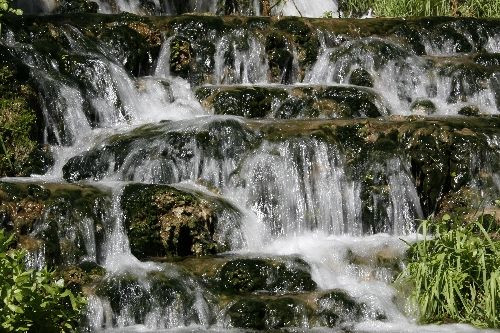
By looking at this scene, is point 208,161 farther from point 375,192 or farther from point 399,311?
point 399,311

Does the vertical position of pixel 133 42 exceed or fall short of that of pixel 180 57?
it exceeds it

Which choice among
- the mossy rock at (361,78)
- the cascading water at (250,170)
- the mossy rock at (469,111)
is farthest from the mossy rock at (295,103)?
the mossy rock at (469,111)

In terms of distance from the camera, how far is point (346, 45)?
14.1 metres

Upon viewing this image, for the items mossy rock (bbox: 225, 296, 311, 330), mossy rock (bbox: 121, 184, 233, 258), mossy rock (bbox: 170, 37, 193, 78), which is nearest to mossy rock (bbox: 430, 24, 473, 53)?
mossy rock (bbox: 170, 37, 193, 78)

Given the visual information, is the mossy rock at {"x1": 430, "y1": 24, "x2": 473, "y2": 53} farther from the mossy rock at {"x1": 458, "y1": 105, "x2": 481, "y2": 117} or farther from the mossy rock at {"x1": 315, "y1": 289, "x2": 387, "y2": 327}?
the mossy rock at {"x1": 315, "y1": 289, "x2": 387, "y2": 327}

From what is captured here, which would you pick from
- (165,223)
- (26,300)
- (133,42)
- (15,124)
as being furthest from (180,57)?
(26,300)

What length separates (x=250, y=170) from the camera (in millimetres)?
10367

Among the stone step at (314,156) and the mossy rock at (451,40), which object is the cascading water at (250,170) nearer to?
the stone step at (314,156)

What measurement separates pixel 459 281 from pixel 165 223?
9.73 ft

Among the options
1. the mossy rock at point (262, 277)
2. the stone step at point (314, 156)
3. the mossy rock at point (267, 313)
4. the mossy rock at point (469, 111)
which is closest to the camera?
the mossy rock at point (267, 313)

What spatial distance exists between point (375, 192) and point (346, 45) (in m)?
4.40

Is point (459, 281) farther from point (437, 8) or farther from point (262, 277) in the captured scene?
point (437, 8)

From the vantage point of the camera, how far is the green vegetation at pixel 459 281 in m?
7.60

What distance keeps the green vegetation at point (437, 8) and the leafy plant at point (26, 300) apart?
12962mm
